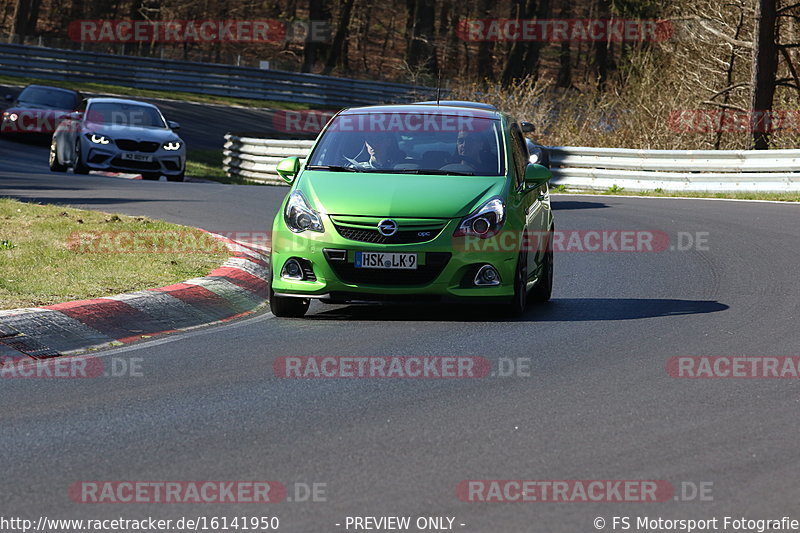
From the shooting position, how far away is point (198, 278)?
35.0 ft

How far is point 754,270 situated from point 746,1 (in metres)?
22.5

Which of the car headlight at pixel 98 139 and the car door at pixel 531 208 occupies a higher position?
the car door at pixel 531 208

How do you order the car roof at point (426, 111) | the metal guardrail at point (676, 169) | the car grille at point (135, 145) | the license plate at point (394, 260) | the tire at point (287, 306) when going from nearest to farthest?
1. the license plate at point (394, 260)
2. the tire at point (287, 306)
3. the car roof at point (426, 111)
4. the metal guardrail at point (676, 169)
5. the car grille at point (135, 145)

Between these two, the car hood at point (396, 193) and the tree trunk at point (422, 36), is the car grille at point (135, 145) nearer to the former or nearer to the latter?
the car hood at point (396, 193)

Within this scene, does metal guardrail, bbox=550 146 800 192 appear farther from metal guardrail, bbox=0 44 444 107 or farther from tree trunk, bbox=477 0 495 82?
tree trunk, bbox=477 0 495 82

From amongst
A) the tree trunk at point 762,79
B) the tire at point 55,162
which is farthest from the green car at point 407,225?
the tree trunk at point 762,79

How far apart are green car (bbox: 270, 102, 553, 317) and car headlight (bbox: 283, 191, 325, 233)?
0.01m

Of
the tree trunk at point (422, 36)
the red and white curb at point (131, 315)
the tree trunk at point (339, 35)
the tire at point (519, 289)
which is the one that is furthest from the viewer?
the tree trunk at point (339, 35)

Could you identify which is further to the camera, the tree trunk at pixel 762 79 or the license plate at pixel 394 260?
the tree trunk at pixel 762 79

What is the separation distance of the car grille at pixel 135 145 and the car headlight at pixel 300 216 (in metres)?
15.7

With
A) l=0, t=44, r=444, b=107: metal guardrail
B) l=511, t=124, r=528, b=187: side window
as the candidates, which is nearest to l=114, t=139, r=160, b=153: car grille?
l=511, t=124, r=528, b=187: side window

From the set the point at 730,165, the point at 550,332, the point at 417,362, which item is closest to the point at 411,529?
the point at 417,362

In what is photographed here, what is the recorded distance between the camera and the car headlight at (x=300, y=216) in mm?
9516

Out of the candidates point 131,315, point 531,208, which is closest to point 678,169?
point 531,208
